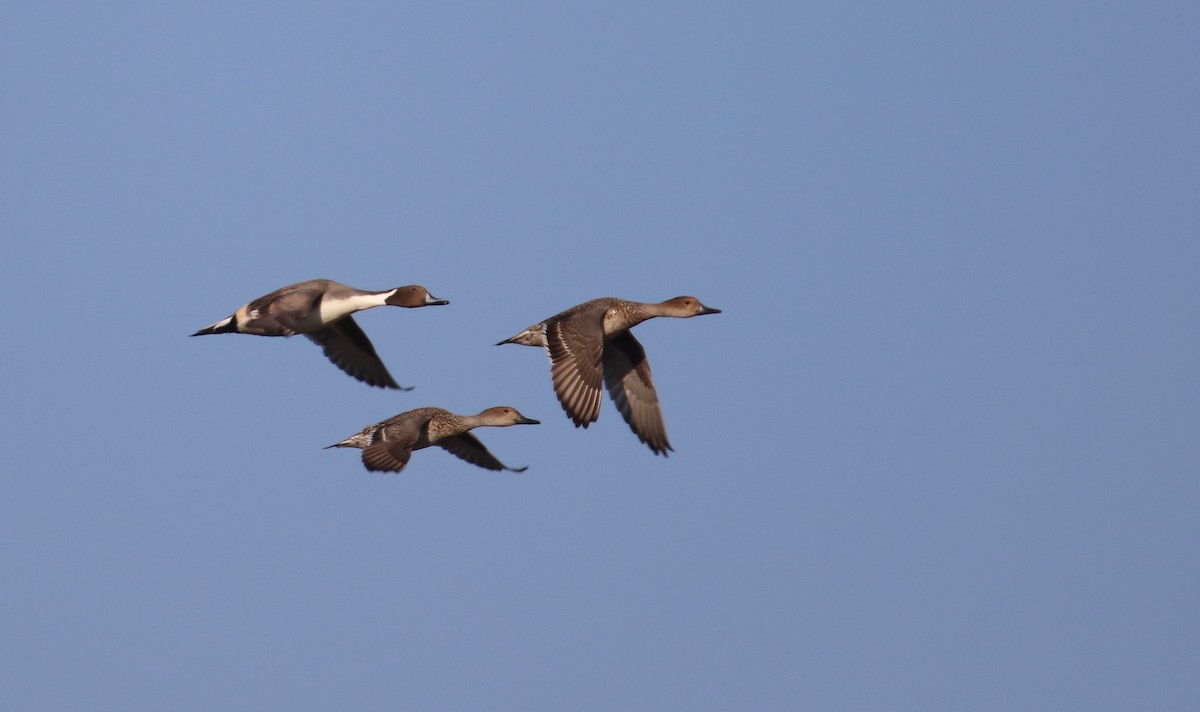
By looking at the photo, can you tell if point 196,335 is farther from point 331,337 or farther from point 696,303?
point 696,303

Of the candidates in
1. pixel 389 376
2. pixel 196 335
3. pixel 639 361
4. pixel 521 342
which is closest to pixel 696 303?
pixel 639 361

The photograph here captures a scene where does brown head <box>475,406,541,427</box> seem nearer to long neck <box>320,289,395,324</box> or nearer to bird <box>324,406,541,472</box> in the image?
bird <box>324,406,541,472</box>

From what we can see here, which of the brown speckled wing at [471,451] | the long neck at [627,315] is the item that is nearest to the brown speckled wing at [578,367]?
the long neck at [627,315]

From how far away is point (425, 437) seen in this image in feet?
79.2

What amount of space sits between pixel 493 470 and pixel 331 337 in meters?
2.91

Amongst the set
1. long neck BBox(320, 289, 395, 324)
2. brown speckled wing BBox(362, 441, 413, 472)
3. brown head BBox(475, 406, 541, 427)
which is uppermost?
long neck BBox(320, 289, 395, 324)

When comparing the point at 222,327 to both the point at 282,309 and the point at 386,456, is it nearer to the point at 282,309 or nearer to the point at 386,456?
the point at 282,309

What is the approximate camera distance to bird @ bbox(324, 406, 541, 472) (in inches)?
878

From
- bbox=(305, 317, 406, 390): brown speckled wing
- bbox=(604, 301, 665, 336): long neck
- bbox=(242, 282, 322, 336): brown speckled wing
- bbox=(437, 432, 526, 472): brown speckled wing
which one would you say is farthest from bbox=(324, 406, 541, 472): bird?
bbox=(604, 301, 665, 336): long neck

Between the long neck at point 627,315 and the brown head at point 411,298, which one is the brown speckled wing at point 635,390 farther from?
the brown head at point 411,298

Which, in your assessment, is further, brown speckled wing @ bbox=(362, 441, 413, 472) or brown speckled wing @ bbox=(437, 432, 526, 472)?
brown speckled wing @ bbox=(437, 432, 526, 472)

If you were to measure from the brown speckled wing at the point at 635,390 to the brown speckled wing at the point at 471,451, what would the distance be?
186cm

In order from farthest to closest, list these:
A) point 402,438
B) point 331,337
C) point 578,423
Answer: point 331,337
point 402,438
point 578,423

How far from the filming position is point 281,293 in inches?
890
